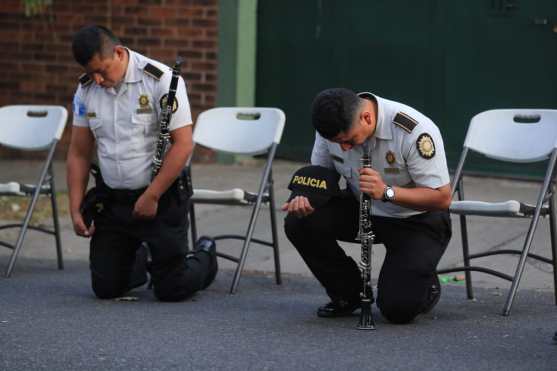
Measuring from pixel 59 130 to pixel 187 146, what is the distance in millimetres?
1512

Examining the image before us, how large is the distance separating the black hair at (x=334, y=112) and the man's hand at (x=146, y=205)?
1.25m

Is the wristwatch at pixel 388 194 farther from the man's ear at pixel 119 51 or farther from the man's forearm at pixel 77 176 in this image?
the man's forearm at pixel 77 176

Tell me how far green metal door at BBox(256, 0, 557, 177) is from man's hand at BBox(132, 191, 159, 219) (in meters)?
4.48

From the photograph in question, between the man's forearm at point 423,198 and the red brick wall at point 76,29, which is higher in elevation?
the man's forearm at point 423,198

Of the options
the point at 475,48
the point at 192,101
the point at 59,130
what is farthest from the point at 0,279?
the point at 475,48

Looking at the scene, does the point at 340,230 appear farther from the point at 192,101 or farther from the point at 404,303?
the point at 192,101

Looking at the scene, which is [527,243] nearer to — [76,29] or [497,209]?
[497,209]

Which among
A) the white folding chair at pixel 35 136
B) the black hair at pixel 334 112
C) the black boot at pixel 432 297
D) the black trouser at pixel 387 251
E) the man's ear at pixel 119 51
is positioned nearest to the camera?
the black hair at pixel 334 112

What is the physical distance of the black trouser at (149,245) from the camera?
6461 millimetres

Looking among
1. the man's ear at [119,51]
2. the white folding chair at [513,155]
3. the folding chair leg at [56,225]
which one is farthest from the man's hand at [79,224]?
the white folding chair at [513,155]

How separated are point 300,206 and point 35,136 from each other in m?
2.72

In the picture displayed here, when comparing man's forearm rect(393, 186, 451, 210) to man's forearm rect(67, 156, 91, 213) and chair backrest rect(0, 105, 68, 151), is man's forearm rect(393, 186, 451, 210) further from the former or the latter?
chair backrest rect(0, 105, 68, 151)

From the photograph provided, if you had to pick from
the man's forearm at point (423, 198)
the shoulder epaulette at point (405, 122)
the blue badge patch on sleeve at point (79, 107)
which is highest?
the shoulder epaulette at point (405, 122)

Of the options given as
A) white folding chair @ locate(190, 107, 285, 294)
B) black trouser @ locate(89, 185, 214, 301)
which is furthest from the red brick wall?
black trouser @ locate(89, 185, 214, 301)
